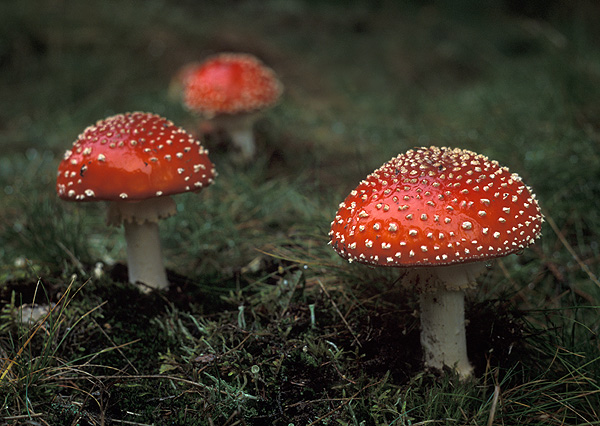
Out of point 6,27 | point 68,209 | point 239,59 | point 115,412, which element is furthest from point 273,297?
point 6,27

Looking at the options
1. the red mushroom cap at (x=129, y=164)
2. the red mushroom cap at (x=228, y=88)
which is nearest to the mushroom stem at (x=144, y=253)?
the red mushroom cap at (x=129, y=164)

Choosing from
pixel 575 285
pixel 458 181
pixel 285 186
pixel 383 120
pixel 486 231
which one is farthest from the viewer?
pixel 383 120

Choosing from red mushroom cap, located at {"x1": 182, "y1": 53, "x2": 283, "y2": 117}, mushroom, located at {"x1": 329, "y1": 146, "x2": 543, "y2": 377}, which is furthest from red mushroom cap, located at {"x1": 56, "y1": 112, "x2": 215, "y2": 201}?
red mushroom cap, located at {"x1": 182, "y1": 53, "x2": 283, "y2": 117}

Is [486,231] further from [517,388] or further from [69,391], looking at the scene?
[69,391]

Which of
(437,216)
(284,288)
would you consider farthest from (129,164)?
(437,216)

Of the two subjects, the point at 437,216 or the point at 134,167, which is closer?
the point at 437,216

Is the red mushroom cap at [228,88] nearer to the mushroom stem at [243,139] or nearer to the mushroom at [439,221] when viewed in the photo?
the mushroom stem at [243,139]

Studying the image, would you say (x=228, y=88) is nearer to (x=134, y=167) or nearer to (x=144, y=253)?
(x=144, y=253)
